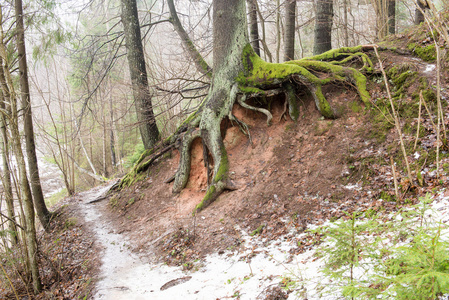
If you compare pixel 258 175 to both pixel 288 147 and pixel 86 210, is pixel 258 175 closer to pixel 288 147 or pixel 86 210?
pixel 288 147

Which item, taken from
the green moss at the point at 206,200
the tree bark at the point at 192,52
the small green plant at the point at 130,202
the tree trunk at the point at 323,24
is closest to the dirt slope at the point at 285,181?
the green moss at the point at 206,200

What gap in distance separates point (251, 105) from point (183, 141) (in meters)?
2.17

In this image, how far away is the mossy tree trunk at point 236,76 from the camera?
6.68 meters

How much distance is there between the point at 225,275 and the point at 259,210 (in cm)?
184

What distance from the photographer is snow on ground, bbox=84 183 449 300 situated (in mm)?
3089

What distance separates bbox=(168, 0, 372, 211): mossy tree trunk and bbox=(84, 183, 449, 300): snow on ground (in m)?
2.05

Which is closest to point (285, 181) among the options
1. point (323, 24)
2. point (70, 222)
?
point (323, 24)

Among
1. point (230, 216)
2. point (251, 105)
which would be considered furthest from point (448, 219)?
point (251, 105)

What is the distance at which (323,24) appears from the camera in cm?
836

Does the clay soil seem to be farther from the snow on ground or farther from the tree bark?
the tree bark

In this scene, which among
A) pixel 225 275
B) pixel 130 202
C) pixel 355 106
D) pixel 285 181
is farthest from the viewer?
pixel 130 202

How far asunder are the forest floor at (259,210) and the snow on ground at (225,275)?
2 centimetres

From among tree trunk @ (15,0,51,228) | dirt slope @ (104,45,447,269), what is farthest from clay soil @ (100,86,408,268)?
tree trunk @ (15,0,51,228)

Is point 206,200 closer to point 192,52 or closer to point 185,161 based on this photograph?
point 185,161
